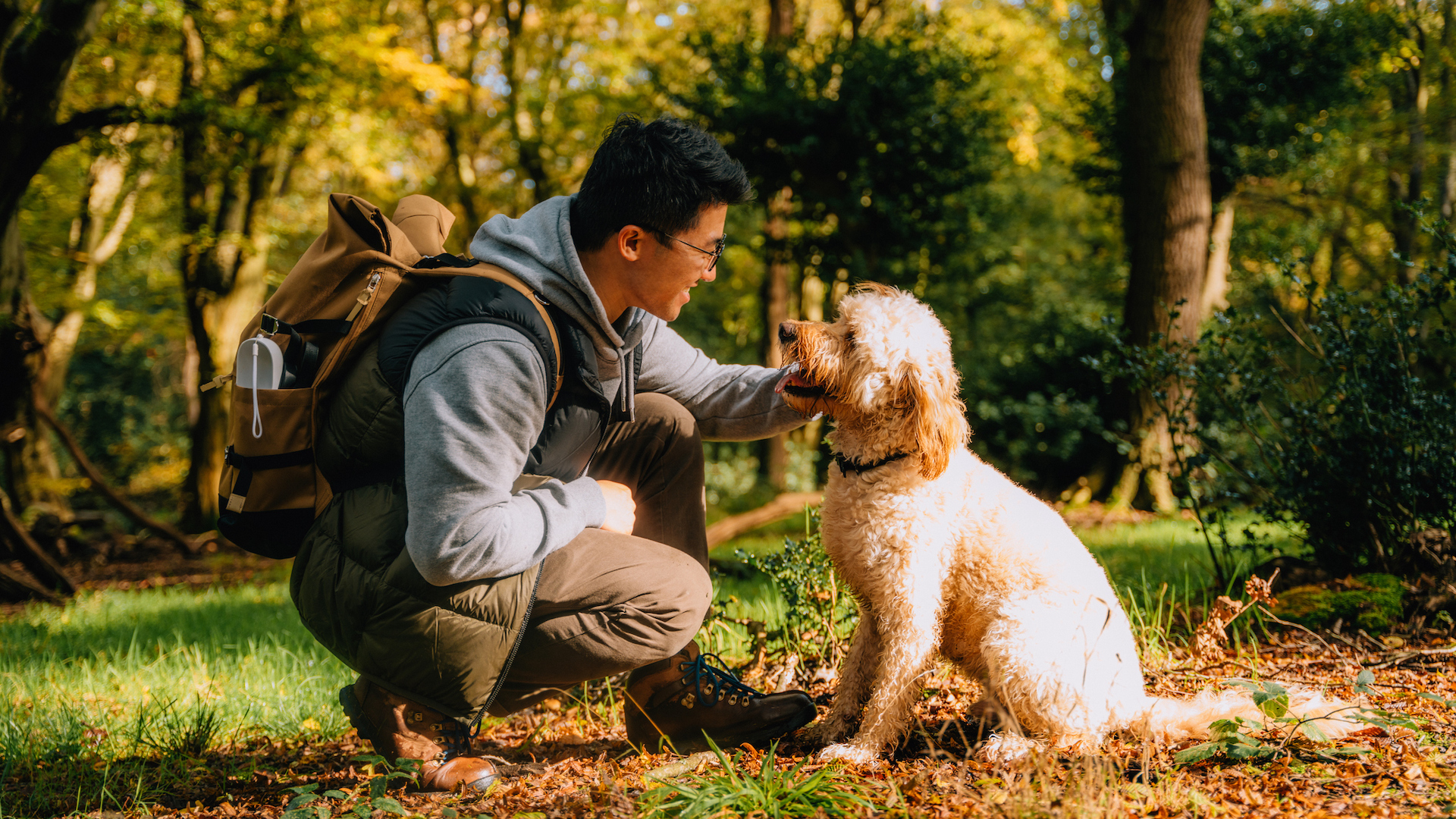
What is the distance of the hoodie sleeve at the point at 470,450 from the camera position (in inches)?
84.5

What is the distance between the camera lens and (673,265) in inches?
103

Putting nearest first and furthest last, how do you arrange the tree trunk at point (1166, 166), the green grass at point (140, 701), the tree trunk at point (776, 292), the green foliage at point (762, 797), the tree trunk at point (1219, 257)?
the green foliage at point (762, 797)
the green grass at point (140, 701)
the tree trunk at point (1166, 166)
the tree trunk at point (776, 292)
the tree trunk at point (1219, 257)

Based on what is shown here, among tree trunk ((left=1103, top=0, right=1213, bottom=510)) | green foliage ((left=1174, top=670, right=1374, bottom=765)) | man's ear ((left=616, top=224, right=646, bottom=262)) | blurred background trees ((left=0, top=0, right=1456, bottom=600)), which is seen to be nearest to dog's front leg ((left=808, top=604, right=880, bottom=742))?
green foliage ((left=1174, top=670, right=1374, bottom=765))

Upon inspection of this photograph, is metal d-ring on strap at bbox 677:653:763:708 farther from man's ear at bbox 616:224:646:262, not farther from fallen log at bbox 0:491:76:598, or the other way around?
fallen log at bbox 0:491:76:598

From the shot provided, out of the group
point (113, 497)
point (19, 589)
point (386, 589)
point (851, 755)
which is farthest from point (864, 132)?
point (19, 589)

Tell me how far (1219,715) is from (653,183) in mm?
2329

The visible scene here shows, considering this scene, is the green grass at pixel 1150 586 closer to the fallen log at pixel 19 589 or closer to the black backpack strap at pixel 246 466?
the black backpack strap at pixel 246 466

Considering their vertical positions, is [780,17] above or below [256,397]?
above

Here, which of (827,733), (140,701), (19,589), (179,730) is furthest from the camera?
(19,589)

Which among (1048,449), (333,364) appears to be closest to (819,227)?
(1048,449)

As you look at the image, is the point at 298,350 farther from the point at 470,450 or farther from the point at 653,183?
the point at 653,183

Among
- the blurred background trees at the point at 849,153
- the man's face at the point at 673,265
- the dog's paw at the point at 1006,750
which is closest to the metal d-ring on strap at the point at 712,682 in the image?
the dog's paw at the point at 1006,750

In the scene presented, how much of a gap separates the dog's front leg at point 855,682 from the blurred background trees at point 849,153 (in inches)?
182

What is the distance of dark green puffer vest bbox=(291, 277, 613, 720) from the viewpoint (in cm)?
229
